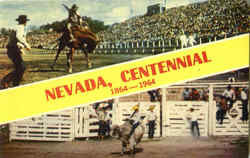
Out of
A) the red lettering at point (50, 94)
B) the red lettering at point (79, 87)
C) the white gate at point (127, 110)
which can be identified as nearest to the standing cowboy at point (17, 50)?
the red lettering at point (50, 94)

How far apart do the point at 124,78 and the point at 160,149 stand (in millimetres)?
1131

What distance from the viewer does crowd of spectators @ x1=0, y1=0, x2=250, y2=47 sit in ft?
13.5

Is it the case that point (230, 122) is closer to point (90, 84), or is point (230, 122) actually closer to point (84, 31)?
point (90, 84)

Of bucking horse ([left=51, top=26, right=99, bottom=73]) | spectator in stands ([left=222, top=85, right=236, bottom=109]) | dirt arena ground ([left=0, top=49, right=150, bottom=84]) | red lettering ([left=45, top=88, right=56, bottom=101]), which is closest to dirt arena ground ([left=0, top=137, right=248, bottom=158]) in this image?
spectator in stands ([left=222, top=85, right=236, bottom=109])

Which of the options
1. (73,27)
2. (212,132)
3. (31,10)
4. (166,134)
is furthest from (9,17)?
(212,132)

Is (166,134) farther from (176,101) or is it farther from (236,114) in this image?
(236,114)

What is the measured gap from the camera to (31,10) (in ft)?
14.0

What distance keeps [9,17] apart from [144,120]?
2.46 metres

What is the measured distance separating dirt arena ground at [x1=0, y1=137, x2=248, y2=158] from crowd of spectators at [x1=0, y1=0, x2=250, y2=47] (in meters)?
1.48

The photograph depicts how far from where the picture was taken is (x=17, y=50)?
4.29m

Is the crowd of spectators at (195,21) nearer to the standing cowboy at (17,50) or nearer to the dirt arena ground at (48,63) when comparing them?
the dirt arena ground at (48,63)

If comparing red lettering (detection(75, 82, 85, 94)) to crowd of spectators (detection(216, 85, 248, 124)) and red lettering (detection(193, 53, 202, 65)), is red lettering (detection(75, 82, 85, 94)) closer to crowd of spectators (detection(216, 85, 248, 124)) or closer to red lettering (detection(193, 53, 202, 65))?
red lettering (detection(193, 53, 202, 65))

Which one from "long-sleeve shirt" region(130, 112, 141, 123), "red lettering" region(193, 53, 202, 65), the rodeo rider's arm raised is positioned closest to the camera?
"red lettering" region(193, 53, 202, 65)

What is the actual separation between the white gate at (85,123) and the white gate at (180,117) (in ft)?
3.30
